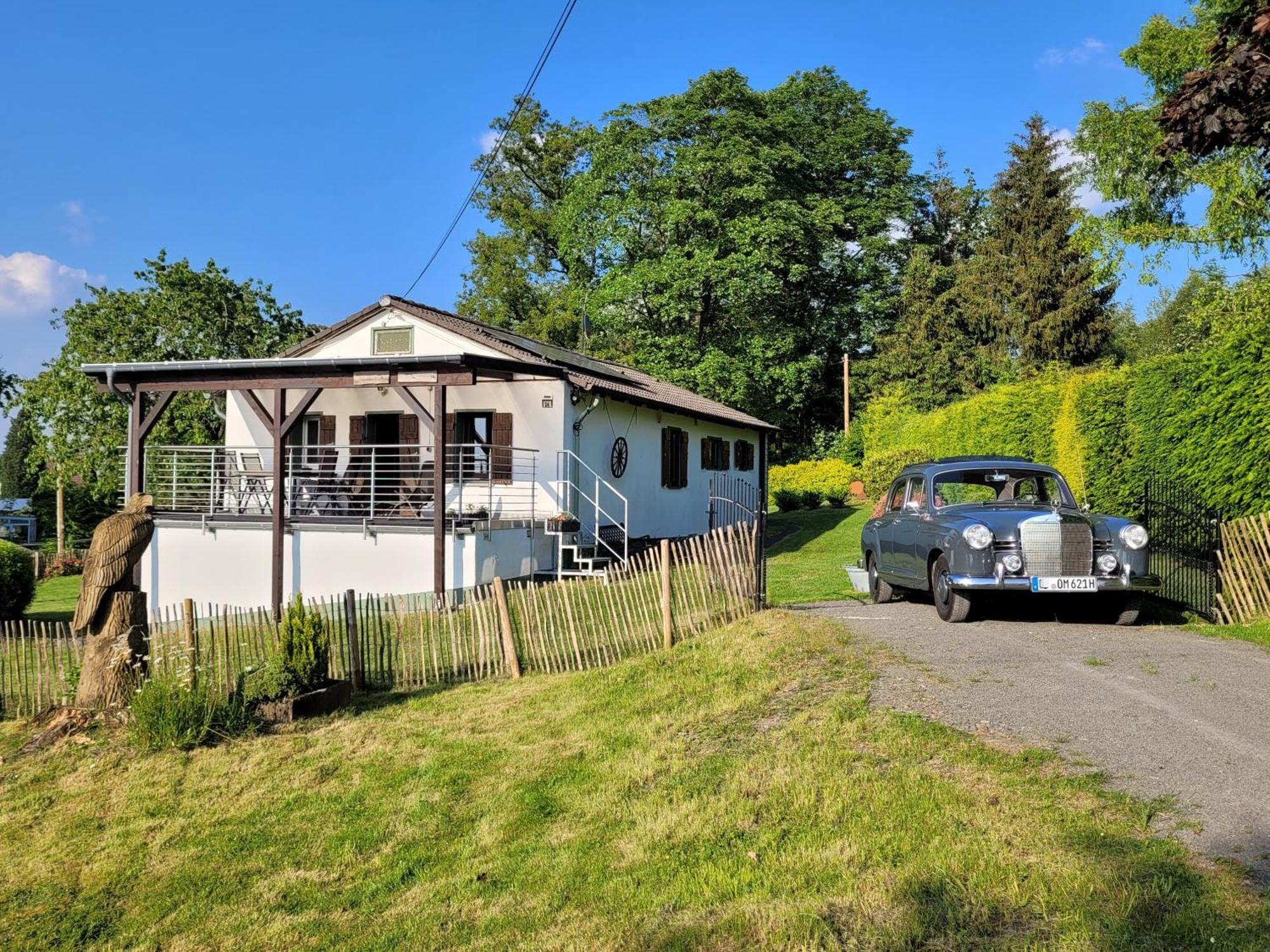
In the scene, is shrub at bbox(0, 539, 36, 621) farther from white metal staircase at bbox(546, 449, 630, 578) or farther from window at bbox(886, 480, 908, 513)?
window at bbox(886, 480, 908, 513)

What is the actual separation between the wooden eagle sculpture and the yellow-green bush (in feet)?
97.7

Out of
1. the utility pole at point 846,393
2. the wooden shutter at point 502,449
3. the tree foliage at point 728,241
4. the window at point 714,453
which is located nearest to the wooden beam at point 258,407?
the wooden shutter at point 502,449

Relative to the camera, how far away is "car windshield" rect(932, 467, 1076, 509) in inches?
411

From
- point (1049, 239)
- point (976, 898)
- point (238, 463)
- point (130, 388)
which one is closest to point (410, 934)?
point (976, 898)

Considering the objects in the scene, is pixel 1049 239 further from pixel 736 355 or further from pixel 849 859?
pixel 849 859

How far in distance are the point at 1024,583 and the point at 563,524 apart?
29.7ft

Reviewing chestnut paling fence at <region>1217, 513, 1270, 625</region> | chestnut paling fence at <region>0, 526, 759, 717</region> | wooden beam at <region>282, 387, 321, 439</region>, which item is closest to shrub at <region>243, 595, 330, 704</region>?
chestnut paling fence at <region>0, 526, 759, 717</region>

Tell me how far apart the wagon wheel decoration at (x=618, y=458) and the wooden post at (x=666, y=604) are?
9719 mm

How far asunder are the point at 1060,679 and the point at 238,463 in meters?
→ 17.0

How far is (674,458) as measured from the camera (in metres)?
22.1

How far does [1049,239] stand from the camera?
3778cm

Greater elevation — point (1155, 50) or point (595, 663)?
point (1155, 50)

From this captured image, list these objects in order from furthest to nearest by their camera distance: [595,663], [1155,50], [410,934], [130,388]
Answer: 1. [1155,50]
2. [130,388]
3. [595,663]
4. [410,934]

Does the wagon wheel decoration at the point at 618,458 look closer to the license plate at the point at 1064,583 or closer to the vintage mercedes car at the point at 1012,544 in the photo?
the vintage mercedes car at the point at 1012,544
